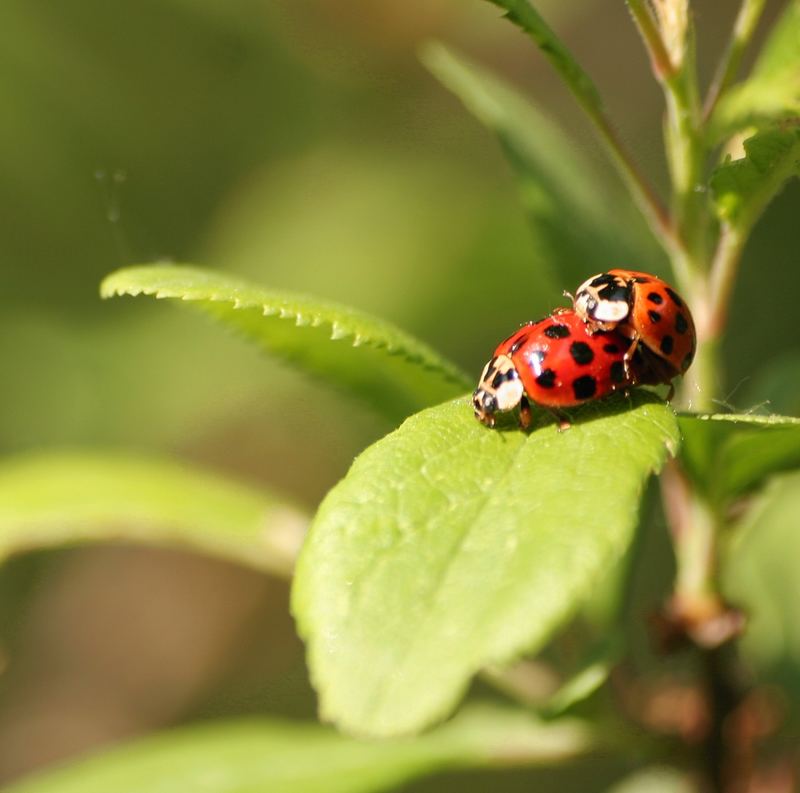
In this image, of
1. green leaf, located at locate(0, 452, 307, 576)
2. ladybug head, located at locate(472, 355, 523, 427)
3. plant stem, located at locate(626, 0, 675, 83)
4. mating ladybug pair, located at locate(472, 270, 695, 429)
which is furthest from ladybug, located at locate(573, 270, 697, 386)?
green leaf, located at locate(0, 452, 307, 576)

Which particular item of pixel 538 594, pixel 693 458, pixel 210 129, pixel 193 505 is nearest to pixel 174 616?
pixel 210 129

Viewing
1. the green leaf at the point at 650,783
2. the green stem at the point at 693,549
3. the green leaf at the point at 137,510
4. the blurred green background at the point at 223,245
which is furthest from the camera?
the blurred green background at the point at 223,245

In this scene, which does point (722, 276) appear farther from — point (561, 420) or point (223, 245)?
point (223, 245)

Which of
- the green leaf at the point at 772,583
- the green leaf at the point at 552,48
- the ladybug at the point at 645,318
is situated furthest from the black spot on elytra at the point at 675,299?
the green leaf at the point at 772,583

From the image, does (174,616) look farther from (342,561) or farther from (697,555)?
(342,561)

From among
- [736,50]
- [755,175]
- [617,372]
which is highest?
[736,50]

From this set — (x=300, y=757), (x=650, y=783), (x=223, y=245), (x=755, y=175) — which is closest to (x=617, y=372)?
(x=755, y=175)

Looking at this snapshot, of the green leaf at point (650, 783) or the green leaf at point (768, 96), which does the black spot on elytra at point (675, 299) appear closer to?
the green leaf at point (768, 96)

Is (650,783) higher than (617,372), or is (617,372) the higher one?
(617,372)
